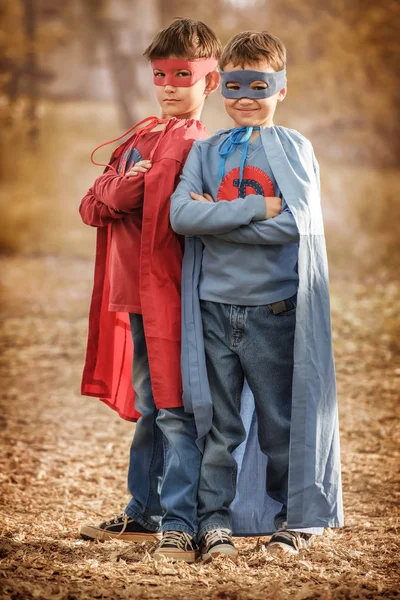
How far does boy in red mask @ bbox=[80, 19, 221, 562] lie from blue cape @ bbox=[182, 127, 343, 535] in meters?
0.08

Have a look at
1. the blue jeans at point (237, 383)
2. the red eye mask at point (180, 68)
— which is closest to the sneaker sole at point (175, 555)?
the blue jeans at point (237, 383)

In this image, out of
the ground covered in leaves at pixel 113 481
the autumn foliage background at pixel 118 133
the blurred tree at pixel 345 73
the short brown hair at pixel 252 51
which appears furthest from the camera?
the blurred tree at pixel 345 73

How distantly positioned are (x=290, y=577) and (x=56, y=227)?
7840 mm

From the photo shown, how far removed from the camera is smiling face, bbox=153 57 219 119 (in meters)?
2.96

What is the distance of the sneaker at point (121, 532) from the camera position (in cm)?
311

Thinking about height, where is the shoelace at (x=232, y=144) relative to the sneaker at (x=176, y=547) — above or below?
above

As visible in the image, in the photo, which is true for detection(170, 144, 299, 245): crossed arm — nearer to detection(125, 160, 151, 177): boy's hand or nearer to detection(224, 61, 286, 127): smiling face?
detection(125, 160, 151, 177): boy's hand

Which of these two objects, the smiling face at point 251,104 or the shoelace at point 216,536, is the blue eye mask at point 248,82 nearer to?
the smiling face at point 251,104

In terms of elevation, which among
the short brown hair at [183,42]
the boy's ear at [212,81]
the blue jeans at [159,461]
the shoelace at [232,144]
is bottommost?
the blue jeans at [159,461]

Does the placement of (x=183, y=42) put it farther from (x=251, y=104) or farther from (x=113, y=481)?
(x=113, y=481)

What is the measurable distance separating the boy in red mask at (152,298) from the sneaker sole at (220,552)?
2.2 inches

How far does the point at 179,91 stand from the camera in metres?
2.97

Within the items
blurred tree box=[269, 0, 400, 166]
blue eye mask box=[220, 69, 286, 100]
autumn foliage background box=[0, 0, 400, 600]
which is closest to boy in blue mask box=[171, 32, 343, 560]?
blue eye mask box=[220, 69, 286, 100]

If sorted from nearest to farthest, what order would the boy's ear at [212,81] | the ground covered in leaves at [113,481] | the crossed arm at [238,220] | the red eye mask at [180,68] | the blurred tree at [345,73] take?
the ground covered in leaves at [113,481]
the crossed arm at [238,220]
the red eye mask at [180,68]
the boy's ear at [212,81]
the blurred tree at [345,73]
